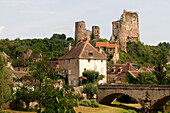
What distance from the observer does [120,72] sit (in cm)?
6956

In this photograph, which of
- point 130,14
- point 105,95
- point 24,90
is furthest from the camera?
point 130,14

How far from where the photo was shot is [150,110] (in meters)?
46.0

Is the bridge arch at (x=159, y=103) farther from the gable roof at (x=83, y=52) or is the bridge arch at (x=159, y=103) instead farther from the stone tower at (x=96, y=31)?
the stone tower at (x=96, y=31)

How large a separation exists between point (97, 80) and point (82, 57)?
510 centimetres

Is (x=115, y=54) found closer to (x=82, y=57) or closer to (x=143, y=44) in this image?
(x=143, y=44)

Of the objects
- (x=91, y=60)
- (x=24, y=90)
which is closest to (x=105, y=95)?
(x=91, y=60)

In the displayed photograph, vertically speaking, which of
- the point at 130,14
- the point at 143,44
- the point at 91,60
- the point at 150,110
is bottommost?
the point at 150,110

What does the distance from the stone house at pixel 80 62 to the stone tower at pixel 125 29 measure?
50499mm

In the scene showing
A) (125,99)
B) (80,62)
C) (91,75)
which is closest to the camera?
(91,75)

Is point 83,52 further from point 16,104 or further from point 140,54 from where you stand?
point 140,54

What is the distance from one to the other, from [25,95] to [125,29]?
245 ft

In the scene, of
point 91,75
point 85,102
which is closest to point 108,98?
point 91,75

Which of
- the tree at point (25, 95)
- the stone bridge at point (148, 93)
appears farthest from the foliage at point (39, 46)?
the tree at point (25, 95)

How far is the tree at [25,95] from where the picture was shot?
41.0 m
